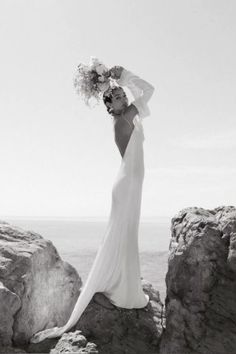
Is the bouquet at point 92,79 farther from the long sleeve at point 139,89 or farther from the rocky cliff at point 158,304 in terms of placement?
the rocky cliff at point 158,304

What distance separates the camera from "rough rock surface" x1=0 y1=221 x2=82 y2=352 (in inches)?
234

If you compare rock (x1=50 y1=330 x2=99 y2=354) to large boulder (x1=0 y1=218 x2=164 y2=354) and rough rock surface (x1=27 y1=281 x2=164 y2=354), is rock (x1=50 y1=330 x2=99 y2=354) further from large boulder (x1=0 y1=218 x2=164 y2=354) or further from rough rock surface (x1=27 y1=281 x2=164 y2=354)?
rough rock surface (x1=27 y1=281 x2=164 y2=354)

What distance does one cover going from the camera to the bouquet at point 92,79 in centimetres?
620

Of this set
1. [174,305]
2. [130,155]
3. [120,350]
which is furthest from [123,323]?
[130,155]

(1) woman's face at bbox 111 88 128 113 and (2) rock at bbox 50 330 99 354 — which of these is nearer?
(2) rock at bbox 50 330 99 354

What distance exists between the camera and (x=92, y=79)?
634 centimetres

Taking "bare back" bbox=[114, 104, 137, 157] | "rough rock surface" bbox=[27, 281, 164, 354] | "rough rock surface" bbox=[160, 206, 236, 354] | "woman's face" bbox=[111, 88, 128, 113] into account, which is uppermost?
"woman's face" bbox=[111, 88, 128, 113]

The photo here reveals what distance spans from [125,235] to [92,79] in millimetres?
2404

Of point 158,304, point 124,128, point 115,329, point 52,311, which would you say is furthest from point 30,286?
point 124,128

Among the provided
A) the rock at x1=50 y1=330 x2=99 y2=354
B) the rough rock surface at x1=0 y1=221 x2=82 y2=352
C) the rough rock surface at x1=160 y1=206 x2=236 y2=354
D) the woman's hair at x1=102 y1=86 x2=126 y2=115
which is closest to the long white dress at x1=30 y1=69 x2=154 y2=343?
the woman's hair at x1=102 y1=86 x2=126 y2=115

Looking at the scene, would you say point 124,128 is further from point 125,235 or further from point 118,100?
point 125,235

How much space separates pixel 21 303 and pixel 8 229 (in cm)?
163

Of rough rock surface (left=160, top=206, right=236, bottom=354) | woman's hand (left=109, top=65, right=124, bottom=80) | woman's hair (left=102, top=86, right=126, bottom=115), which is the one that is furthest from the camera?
woman's hair (left=102, top=86, right=126, bottom=115)

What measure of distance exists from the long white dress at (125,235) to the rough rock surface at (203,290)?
68 centimetres
